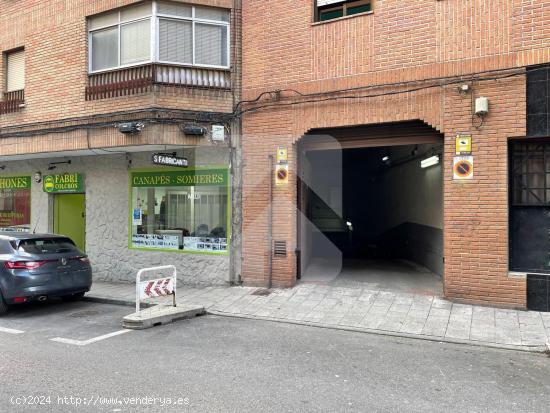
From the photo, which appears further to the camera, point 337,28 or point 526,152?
point 337,28

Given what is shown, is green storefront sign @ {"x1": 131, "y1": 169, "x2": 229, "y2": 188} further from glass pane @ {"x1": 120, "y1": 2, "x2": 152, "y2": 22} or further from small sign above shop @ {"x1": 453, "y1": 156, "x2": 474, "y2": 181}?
small sign above shop @ {"x1": 453, "y1": 156, "x2": 474, "y2": 181}

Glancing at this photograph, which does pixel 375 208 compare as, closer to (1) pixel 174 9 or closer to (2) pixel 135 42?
(1) pixel 174 9

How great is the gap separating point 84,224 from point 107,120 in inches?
161

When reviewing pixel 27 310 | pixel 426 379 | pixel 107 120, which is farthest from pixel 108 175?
pixel 426 379

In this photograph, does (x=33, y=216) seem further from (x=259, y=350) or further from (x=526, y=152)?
(x=526, y=152)

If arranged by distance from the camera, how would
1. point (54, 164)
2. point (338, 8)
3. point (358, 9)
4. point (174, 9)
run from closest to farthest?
1. point (358, 9)
2. point (338, 8)
3. point (174, 9)
4. point (54, 164)

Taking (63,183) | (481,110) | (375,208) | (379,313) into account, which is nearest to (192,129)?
(63,183)

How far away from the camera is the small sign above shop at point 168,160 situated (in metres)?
9.73

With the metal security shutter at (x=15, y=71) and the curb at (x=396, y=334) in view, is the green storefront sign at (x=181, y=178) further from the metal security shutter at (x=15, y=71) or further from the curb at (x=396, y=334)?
the metal security shutter at (x=15, y=71)

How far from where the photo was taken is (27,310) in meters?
8.89

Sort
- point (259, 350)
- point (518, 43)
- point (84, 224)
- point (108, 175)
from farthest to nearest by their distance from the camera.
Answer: point (84, 224) < point (108, 175) < point (518, 43) < point (259, 350)

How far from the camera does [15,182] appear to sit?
14.2 metres

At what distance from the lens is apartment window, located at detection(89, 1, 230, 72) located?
33.8 ft

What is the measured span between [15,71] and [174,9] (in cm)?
591
